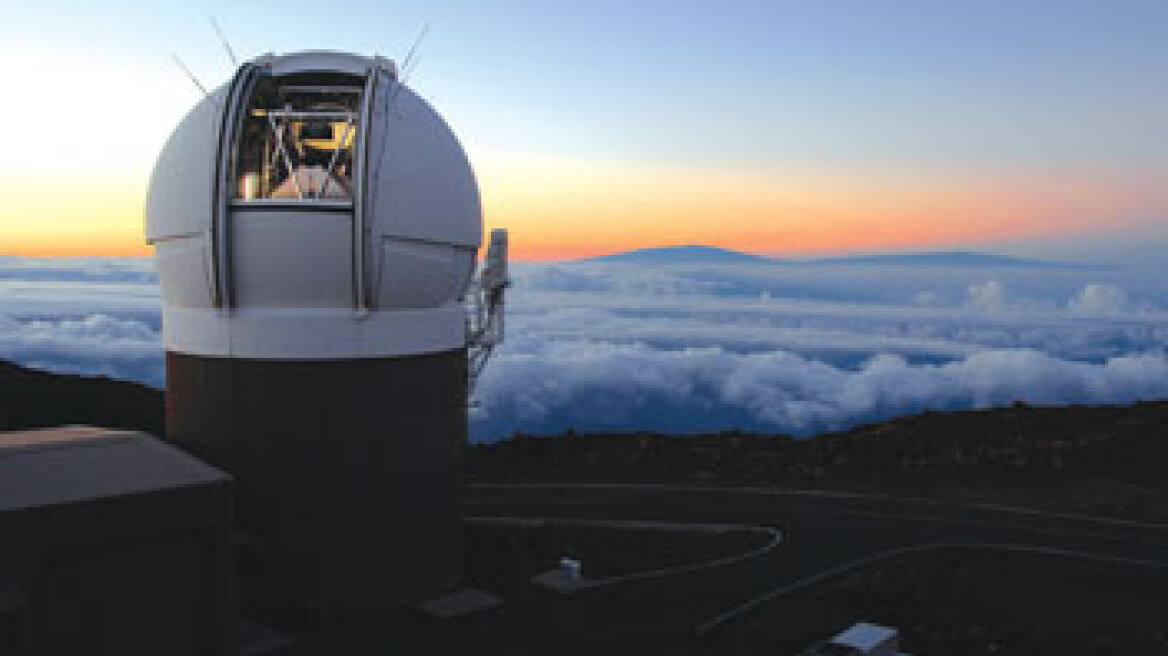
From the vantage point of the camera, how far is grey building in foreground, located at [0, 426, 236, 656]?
1466 cm

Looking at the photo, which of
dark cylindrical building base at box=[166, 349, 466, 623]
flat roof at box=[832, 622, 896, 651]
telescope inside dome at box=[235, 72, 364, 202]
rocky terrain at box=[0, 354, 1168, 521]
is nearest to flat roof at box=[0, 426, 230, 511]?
dark cylindrical building base at box=[166, 349, 466, 623]

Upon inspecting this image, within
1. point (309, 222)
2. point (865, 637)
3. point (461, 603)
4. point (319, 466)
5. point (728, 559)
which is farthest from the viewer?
point (728, 559)

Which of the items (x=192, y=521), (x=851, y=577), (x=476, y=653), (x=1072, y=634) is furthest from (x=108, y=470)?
(x=1072, y=634)

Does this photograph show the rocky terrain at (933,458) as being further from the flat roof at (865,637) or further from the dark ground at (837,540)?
the flat roof at (865,637)

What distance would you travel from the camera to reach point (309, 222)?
18.3 meters

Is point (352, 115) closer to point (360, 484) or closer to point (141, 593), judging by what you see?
point (360, 484)

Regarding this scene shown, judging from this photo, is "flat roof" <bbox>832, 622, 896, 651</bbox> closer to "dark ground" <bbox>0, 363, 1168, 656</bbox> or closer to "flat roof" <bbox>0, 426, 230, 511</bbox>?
"dark ground" <bbox>0, 363, 1168, 656</bbox>

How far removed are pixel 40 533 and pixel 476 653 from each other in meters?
8.47

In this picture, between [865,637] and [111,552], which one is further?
[865,637]

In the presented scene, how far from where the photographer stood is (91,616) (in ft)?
50.8

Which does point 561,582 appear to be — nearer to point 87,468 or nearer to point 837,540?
point 837,540

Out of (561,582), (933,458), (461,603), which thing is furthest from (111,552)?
(933,458)

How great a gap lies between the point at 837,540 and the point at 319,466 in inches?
653

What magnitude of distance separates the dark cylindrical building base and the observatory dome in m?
0.63
